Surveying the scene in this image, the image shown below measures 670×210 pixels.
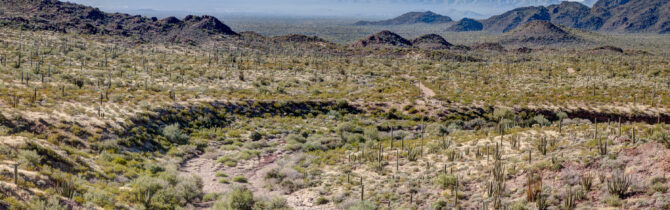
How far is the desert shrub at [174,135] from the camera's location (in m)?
21.8

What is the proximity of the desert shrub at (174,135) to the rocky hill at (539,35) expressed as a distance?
17723 centimetres

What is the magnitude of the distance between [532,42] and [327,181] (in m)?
181

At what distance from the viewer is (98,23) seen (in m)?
113

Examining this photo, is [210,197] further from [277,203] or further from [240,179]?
[277,203]

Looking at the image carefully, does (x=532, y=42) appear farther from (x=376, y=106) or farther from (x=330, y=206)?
(x=330, y=206)

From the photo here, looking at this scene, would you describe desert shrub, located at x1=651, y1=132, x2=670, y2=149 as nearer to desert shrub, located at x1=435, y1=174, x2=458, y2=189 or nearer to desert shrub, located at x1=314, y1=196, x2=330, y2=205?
desert shrub, located at x1=435, y1=174, x2=458, y2=189

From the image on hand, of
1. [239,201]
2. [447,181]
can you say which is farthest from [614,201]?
[239,201]

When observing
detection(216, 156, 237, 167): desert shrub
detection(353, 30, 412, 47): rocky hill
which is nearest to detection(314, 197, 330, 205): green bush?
detection(216, 156, 237, 167): desert shrub

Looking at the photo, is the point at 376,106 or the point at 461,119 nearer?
the point at 461,119

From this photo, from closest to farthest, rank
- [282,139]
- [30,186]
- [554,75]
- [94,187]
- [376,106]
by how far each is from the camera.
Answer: [30,186]
[94,187]
[282,139]
[376,106]
[554,75]

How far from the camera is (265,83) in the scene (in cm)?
4391

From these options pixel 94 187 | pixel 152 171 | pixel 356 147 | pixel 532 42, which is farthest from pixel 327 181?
pixel 532 42

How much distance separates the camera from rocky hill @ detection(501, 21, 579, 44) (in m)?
170

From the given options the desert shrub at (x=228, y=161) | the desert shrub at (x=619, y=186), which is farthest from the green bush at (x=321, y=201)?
the desert shrub at (x=619, y=186)
